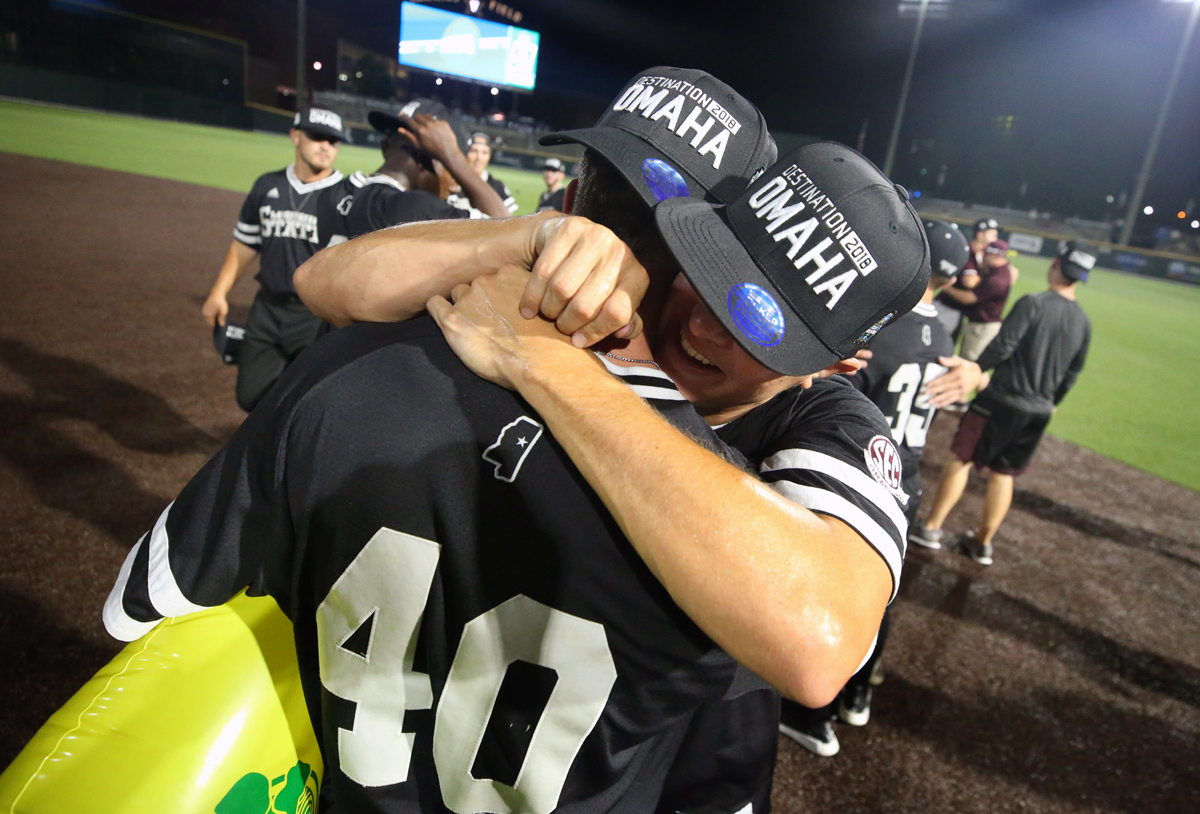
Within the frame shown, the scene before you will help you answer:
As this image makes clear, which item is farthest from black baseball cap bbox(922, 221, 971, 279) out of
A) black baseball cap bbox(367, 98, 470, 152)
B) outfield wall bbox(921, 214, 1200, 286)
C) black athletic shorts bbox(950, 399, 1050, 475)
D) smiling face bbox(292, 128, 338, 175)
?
outfield wall bbox(921, 214, 1200, 286)

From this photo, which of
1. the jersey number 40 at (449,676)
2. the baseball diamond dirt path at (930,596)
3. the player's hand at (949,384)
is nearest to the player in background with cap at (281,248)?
the baseball diamond dirt path at (930,596)

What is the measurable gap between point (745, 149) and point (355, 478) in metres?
0.99

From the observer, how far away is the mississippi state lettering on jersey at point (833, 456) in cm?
102

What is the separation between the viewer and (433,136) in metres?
3.57

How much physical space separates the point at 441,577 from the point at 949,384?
136 inches

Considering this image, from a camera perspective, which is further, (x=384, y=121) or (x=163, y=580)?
(x=384, y=121)

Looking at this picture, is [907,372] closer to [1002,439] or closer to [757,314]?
[1002,439]

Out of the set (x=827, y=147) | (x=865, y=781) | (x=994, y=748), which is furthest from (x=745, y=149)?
(x=994, y=748)

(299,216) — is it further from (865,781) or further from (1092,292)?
(1092,292)

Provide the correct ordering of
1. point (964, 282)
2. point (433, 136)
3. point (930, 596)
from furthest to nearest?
point (964, 282)
point (930, 596)
point (433, 136)

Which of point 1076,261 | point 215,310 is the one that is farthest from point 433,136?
point 1076,261

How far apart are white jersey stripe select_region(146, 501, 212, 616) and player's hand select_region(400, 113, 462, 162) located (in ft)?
8.97

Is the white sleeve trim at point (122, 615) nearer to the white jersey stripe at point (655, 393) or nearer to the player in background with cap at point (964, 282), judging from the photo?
the white jersey stripe at point (655, 393)

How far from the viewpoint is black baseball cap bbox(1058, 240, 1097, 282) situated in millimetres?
5109
